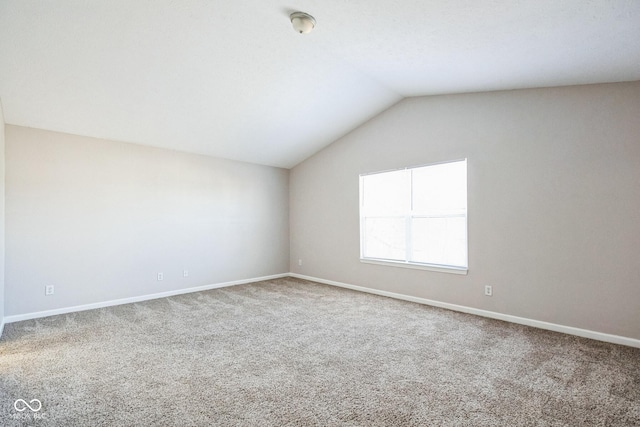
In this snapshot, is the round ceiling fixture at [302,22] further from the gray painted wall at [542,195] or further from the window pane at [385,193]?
the window pane at [385,193]

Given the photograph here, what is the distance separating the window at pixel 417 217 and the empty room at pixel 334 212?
3 cm

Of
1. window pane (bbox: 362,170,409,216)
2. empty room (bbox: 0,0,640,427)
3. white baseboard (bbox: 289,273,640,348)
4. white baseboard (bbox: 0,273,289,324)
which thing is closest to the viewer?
empty room (bbox: 0,0,640,427)

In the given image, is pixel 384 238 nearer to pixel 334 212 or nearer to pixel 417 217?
pixel 417 217

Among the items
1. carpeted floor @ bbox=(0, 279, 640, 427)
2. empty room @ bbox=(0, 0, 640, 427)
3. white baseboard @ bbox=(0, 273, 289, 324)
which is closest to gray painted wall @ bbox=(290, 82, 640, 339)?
empty room @ bbox=(0, 0, 640, 427)

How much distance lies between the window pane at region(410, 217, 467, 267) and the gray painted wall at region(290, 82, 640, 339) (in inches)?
6.7

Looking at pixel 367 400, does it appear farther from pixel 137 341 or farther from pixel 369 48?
pixel 369 48

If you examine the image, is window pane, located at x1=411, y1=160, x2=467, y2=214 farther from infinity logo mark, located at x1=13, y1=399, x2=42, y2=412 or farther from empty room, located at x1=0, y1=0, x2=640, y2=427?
infinity logo mark, located at x1=13, y1=399, x2=42, y2=412

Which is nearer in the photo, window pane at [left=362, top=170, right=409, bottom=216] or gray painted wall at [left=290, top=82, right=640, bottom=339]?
gray painted wall at [left=290, top=82, right=640, bottom=339]

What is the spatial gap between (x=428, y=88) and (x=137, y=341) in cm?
446

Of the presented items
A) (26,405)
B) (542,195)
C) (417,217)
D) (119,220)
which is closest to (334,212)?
(417,217)

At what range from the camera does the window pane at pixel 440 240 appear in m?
4.19

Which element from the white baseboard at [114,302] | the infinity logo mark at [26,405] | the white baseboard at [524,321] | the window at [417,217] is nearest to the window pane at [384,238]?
the window at [417,217]

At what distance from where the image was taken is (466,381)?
232 cm

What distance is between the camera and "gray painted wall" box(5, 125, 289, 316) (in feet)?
12.7
